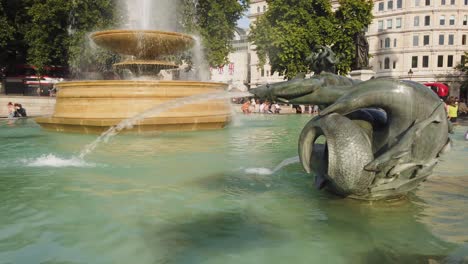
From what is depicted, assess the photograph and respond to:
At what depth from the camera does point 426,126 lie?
4.40m

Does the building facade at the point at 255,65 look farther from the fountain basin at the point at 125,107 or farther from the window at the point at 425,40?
the fountain basin at the point at 125,107

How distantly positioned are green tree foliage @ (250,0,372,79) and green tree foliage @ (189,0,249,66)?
292cm

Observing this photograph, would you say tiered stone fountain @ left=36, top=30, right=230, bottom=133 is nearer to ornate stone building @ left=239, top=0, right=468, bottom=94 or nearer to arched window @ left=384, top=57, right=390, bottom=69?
ornate stone building @ left=239, top=0, right=468, bottom=94

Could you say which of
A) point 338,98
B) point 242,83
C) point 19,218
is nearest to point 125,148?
point 19,218

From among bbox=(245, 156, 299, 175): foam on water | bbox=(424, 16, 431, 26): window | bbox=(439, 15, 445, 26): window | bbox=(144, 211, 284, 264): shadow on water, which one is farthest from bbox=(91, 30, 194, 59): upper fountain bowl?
bbox=(439, 15, 445, 26): window

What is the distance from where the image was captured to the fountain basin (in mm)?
12312

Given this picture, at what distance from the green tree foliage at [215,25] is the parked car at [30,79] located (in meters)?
13.5

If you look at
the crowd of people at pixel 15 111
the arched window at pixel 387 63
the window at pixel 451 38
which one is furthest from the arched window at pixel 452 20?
the crowd of people at pixel 15 111

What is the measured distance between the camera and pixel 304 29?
35094mm

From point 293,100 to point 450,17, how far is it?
6324 centimetres

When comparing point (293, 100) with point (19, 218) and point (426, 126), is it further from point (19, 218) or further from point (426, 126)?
point (19, 218)

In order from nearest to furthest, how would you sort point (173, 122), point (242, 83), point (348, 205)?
1. point (348, 205)
2. point (173, 122)
3. point (242, 83)

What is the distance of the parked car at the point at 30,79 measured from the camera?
34.9 m

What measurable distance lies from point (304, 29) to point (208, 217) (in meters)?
32.6
